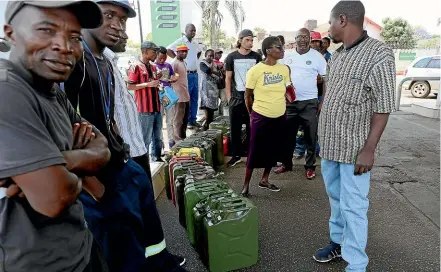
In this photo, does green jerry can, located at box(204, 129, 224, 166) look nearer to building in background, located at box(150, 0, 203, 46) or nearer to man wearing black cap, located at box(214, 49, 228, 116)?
man wearing black cap, located at box(214, 49, 228, 116)

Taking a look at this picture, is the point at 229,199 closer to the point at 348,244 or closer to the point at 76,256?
the point at 348,244

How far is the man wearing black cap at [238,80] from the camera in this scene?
4559 mm

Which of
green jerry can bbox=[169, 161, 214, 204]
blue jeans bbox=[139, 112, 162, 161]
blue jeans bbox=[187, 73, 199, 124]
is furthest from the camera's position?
blue jeans bbox=[187, 73, 199, 124]

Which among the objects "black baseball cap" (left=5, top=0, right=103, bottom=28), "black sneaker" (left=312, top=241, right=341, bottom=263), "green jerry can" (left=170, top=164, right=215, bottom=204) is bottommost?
"black sneaker" (left=312, top=241, right=341, bottom=263)

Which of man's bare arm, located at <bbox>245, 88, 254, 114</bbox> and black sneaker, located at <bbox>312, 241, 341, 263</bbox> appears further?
man's bare arm, located at <bbox>245, 88, 254, 114</bbox>

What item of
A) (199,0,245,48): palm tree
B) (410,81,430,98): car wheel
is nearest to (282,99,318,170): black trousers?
(410,81,430,98): car wheel

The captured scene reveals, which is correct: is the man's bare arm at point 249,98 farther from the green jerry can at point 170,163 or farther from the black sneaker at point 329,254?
the black sneaker at point 329,254

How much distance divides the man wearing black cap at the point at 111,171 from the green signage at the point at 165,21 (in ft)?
27.1

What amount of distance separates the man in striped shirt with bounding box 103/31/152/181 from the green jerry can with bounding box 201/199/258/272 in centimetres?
70

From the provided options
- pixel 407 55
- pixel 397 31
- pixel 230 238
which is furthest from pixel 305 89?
pixel 397 31

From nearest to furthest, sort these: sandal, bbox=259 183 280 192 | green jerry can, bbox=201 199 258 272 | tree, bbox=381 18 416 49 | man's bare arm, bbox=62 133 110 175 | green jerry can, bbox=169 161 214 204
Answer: man's bare arm, bbox=62 133 110 175, green jerry can, bbox=201 199 258 272, green jerry can, bbox=169 161 214 204, sandal, bbox=259 183 280 192, tree, bbox=381 18 416 49

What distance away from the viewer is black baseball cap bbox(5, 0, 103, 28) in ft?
3.01

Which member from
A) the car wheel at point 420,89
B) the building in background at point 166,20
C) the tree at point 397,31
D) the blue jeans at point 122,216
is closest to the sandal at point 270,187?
Result: the blue jeans at point 122,216

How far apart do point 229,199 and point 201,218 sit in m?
0.26
